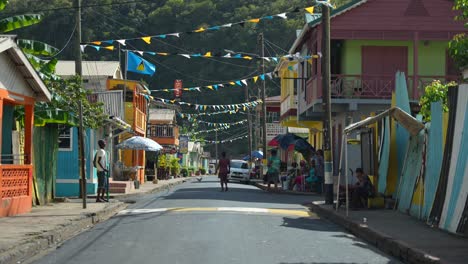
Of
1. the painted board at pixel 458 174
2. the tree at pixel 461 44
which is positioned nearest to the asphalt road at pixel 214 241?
the painted board at pixel 458 174

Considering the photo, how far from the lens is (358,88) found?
29828mm

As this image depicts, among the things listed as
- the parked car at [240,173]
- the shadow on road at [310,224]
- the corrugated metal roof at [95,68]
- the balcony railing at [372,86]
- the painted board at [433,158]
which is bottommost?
the shadow on road at [310,224]

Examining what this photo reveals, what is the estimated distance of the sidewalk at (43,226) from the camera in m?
Answer: 11.3

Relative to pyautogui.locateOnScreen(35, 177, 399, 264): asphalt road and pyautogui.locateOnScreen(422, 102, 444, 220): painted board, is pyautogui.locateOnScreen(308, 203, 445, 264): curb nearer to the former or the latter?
pyautogui.locateOnScreen(35, 177, 399, 264): asphalt road

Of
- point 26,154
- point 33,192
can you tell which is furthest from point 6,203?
point 33,192

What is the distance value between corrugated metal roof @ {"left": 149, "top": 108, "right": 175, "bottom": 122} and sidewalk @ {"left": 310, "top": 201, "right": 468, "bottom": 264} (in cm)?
5967

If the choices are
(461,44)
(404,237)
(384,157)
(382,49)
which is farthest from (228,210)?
(382,49)

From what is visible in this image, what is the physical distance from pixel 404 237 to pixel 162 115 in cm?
6780

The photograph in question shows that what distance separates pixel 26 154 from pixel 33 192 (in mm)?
2081

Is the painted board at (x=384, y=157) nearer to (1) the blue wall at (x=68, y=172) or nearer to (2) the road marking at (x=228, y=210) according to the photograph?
(2) the road marking at (x=228, y=210)

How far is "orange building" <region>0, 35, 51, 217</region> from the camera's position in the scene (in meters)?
16.9

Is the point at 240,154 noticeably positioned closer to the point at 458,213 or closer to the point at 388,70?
the point at 388,70

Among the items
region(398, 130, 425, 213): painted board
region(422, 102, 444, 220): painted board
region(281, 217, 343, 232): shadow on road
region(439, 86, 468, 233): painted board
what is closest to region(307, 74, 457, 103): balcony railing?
region(398, 130, 425, 213): painted board

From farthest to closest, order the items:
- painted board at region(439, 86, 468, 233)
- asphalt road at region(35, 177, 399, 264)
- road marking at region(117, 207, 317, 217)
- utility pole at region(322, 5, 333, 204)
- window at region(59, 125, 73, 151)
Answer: window at region(59, 125, 73, 151) < utility pole at region(322, 5, 333, 204) < road marking at region(117, 207, 317, 217) < painted board at region(439, 86, 468, 233) < asphalt road at region(35, 177, 399, 264)
